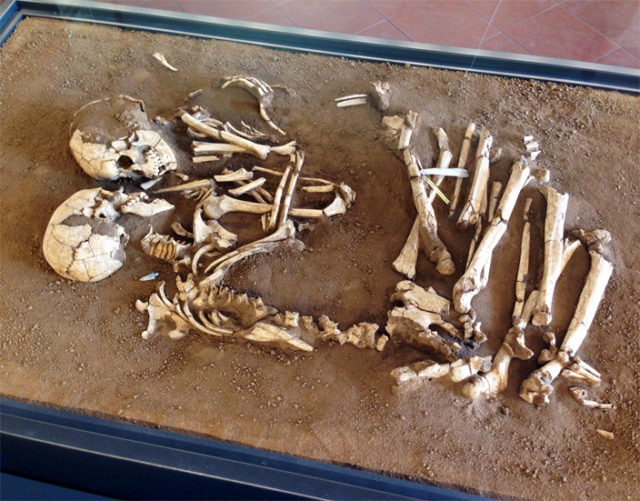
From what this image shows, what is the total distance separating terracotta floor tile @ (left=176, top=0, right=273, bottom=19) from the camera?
454 cm

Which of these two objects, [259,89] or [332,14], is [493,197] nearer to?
[259,89]

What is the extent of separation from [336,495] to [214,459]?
1.83 feet

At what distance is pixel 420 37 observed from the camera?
4.46 metres

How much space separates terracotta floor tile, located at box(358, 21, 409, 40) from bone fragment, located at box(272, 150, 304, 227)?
1.67 m

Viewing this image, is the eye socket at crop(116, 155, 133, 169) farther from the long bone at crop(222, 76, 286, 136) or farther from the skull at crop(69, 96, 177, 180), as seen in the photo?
the long bone at crop(222, 76, 286, 136)

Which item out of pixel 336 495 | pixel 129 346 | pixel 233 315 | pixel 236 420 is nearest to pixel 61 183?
pixel 129 346

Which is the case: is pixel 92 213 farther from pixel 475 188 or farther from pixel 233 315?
pixel 475 188

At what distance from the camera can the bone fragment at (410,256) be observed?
292cm

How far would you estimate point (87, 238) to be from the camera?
286cm

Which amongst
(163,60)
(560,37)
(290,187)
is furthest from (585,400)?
(163,60)

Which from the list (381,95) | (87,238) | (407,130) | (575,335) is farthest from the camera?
(381,95)

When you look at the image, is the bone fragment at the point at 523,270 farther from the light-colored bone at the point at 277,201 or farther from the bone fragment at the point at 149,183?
the bone fragment at the point at 149,183

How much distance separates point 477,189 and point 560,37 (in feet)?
7.50

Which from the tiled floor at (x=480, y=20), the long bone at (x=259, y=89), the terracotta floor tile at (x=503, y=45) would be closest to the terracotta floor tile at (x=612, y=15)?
the tiled floor at (x=480, y=20)
